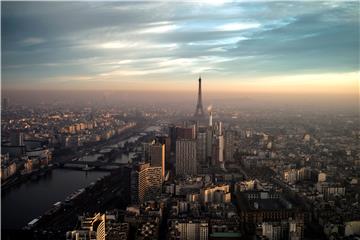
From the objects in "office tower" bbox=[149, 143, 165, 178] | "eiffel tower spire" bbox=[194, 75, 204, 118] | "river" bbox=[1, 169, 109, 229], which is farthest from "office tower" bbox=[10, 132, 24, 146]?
"eiffel tower spire" bbox=[194, 75, 204, 118]

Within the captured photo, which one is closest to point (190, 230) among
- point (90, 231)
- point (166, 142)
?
point (90, 231)

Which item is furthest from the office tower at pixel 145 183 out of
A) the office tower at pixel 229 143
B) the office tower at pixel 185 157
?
the office tower at pixel 229 143

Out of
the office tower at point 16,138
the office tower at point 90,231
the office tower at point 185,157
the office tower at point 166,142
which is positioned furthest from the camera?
the office tower at point 166,142

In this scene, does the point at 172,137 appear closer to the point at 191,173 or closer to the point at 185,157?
the point at 185,157

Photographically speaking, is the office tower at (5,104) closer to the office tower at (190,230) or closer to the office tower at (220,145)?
the office tower at (190,230)

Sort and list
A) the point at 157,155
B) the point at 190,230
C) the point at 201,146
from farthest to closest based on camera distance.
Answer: the point at 201,146, the point at 157,155, the point at 190,230
